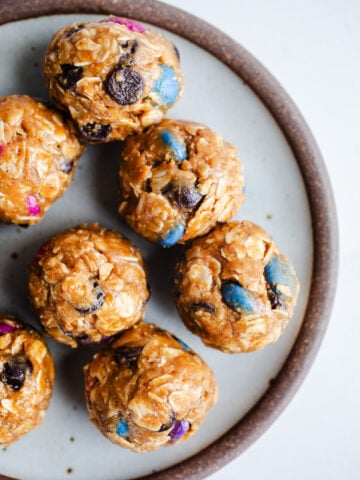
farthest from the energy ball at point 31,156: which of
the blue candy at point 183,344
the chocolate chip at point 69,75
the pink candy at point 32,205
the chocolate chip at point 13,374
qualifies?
the blue candy at point 183,344

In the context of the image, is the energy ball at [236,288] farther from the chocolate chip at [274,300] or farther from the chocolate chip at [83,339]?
the chocolate chip at [83,339]

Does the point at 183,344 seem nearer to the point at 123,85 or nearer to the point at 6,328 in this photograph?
the point at 6,328

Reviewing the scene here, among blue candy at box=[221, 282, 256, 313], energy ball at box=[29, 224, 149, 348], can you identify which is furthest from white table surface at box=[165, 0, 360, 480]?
energy ball at box=[29, 224, 149, 348]

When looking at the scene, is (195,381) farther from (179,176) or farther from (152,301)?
(179,176)

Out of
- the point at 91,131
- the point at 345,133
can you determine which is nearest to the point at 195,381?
the point at 91,131

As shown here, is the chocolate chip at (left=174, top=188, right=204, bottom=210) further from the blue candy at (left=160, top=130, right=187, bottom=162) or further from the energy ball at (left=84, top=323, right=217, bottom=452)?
the energy ball at (left=84, top=323, right=217, bottom=452)

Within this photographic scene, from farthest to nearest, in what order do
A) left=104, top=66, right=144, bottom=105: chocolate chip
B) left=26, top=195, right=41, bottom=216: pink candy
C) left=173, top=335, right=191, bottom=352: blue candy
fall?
1. left=173, top=335, right=191, bottom=352: blue candy
2. left=26, top=195, right=41, bottom=216: pink candy
3. left=104, top=66, right=144, bottom=105: chocolate chip
